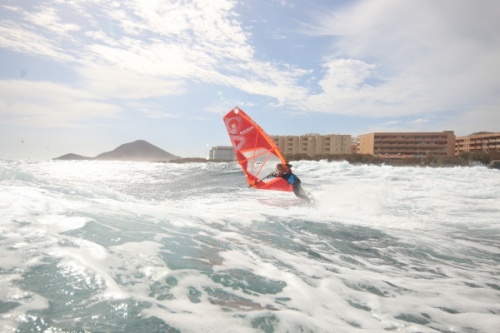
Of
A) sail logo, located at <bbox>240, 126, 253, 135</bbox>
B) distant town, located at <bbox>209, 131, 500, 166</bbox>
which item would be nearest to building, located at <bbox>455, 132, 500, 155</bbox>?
distant town, located at <bbox>209, 131, 500, 166</bbox>

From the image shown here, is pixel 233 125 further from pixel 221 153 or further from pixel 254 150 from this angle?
pixel 221 153

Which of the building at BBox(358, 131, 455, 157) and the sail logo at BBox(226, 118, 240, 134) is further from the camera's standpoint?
the building at BBox(358, 131, 455, 157)

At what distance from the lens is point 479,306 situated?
2.57 meters

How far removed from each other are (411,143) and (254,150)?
70114 millimetres

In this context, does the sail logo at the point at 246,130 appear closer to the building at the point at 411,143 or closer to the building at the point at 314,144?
the building at the point at 411,143

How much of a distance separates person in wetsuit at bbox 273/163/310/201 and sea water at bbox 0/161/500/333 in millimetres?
3259

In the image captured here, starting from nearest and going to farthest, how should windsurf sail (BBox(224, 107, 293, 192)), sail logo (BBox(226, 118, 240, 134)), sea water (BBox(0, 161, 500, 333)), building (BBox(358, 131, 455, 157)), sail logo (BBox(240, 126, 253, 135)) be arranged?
sea water (BBox(0, 161, 500, 333))
windsurf sail (BBox(224, 107, 293, 192))
sail logo (BBox(240, 126, 253, 135))
sail logo (BBox(226, 118, 240, 134))
building (BBox(358, 131, 455, 157))

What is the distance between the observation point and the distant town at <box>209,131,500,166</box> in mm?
65938

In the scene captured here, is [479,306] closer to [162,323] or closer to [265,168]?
[162,323]

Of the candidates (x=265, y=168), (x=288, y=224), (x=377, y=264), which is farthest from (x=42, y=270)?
(x=265, y=168)

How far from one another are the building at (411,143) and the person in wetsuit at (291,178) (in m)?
63.8

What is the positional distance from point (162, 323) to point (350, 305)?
1.54m

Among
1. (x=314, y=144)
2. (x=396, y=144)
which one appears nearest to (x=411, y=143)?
(x=396, y=144)

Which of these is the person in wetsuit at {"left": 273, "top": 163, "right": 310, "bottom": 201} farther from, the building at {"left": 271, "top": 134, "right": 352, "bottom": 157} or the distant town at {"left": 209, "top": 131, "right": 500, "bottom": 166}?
the building at {"left": 271, "top": 134, "right": 352, "bottom": 157}
